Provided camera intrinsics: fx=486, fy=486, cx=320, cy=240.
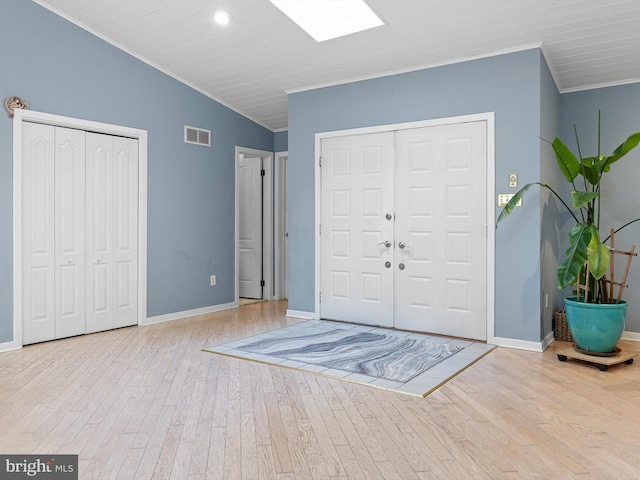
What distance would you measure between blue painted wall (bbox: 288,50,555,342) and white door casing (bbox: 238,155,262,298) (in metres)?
2.09

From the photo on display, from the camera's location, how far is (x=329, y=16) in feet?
14.6

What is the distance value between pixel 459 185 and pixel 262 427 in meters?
3.05

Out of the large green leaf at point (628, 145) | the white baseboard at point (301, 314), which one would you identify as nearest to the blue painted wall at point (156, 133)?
the white baseboard at point (301, 314)

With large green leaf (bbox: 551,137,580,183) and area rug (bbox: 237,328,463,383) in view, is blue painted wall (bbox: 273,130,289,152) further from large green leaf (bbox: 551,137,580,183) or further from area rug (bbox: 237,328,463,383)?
large green leaf (bbox: 551,137,580,183)

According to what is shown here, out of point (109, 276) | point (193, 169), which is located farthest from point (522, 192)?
point (109, 276)

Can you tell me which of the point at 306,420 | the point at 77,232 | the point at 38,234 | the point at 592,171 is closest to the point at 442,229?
the point at 592,171

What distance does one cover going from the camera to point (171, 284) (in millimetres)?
5684

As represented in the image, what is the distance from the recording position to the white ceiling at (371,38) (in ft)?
12.8

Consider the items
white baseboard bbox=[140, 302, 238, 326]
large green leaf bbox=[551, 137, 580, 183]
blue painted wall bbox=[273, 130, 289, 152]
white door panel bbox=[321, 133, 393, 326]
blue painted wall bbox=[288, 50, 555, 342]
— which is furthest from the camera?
blue painted wall bbox=[273, 130, 289, 152]

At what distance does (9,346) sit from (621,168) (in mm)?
6059

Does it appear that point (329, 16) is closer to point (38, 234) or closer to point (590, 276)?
point (590, 276)

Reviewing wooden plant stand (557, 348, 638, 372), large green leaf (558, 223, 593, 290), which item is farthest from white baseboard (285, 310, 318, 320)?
large green leaf (558, 223, 593, 290)

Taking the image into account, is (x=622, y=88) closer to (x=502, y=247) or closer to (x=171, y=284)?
(x=502, y=247)

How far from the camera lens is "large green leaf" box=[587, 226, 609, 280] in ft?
12.2
